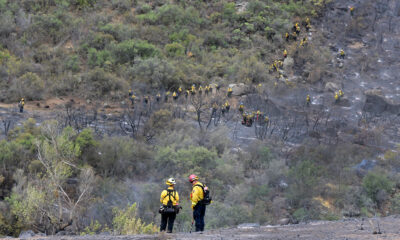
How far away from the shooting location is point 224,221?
1434 cm

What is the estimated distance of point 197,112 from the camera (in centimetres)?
2444

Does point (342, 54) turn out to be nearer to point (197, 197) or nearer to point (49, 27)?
point (49, 27)

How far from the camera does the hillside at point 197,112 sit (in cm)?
1555

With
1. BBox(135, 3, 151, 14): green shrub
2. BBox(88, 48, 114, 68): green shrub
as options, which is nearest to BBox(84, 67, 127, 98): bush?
BBox(88, 48, 114, 68): green shrub

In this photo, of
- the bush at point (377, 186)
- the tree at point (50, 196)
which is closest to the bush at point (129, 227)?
the tree at point (50, 196)

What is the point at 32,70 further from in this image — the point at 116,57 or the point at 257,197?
the point at 257,197

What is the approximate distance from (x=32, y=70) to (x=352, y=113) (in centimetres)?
1716

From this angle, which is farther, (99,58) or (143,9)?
(143,9)

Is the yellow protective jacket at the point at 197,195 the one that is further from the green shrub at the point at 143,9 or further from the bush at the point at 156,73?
the green shrub at the point at 143,9

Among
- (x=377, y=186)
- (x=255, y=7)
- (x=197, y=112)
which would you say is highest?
(x=255, y=7)

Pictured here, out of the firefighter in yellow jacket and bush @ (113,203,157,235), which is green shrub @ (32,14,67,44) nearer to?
bush @ (113,203,157,235)

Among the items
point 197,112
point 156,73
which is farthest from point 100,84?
point 197,112

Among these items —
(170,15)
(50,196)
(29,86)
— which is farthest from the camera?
(170,15)

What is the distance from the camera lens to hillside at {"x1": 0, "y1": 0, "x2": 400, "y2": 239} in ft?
51.0
